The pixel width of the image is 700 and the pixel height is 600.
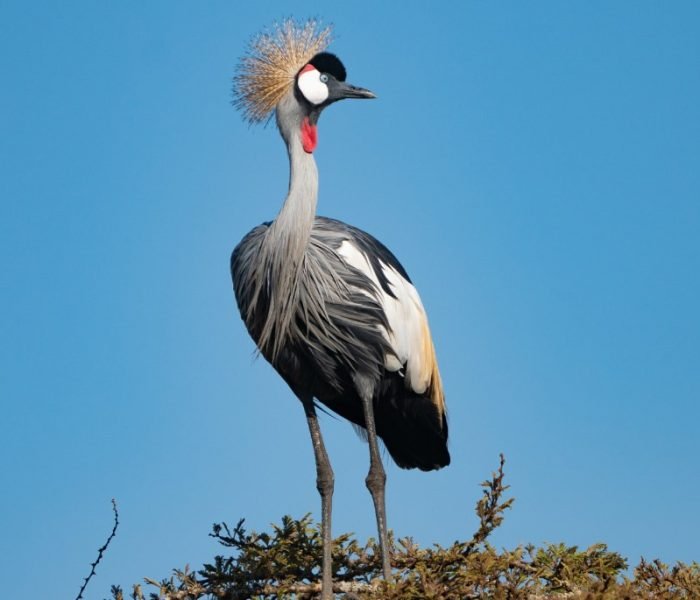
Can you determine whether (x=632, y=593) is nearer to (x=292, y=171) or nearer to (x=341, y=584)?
(x=341, y=584)

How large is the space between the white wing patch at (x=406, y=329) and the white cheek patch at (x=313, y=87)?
93 centimetres

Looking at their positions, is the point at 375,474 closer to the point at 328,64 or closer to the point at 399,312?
the point at 399,312

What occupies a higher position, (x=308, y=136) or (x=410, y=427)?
(x=308, y=136)

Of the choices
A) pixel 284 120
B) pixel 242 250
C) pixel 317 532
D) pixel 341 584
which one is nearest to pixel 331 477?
pixel 317 532

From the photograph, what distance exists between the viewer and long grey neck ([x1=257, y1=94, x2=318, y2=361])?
6.89 meters

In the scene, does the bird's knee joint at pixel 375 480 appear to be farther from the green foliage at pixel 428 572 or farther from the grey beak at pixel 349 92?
the grey beak at pixel 349 92

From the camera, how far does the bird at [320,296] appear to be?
6941mm

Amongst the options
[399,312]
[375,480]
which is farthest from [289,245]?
[375,480]

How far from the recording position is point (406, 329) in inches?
288

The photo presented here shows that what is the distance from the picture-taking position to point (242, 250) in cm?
730

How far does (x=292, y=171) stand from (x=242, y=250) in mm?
668

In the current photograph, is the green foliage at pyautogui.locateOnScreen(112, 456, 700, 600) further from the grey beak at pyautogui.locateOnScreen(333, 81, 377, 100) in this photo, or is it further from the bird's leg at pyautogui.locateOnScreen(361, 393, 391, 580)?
the grey beak at pyautogui.locateOnScreen(333, 81, 377, 100)

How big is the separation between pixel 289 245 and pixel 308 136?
742mm

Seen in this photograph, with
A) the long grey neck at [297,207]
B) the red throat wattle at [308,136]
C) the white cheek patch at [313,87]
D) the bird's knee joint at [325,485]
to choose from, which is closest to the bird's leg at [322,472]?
the bird's knee joint at [325,485]
